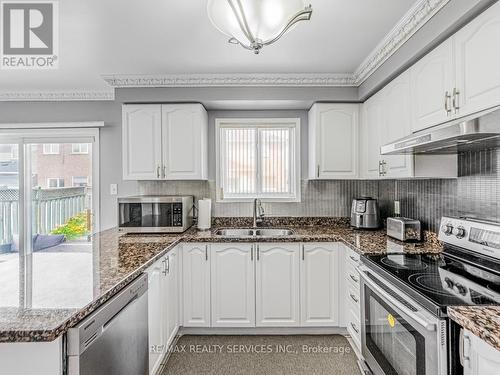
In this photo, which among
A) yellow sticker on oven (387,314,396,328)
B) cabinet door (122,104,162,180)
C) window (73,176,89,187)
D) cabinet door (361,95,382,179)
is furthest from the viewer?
window (73,176,89,187)

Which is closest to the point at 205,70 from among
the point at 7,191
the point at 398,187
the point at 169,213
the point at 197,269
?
the point at 169,213

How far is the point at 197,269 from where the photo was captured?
266cm

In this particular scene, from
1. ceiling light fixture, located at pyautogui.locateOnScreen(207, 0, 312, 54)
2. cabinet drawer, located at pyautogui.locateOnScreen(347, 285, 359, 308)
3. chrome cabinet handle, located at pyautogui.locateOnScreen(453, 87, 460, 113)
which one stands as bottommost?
cabinet drawer, located at pyautogui.locateOnScreen(347, 285, 359, 308)

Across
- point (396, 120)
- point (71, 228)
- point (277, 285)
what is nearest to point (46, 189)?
point (71, 228)

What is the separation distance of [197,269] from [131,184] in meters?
1.37

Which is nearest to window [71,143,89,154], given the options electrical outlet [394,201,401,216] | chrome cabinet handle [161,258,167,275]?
chrome cabinet handle [161,258,167,275]

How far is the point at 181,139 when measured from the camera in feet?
9.75

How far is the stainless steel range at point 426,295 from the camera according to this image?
4.00 feet

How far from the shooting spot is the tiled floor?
2213mm

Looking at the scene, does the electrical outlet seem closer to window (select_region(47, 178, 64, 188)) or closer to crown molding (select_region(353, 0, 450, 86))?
crown molding (select_region(353, 0, 450, 86))

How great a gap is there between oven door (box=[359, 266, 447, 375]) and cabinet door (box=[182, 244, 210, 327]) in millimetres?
1291

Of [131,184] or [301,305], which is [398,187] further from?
[131,184]

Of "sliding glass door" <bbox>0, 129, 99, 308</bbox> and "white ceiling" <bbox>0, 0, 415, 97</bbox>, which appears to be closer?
"white ceiling" <bbox>0, 0, 415, 97</bbox>

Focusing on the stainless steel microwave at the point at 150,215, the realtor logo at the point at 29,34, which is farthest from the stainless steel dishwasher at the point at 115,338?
the realtor logo at the point at 29,34
